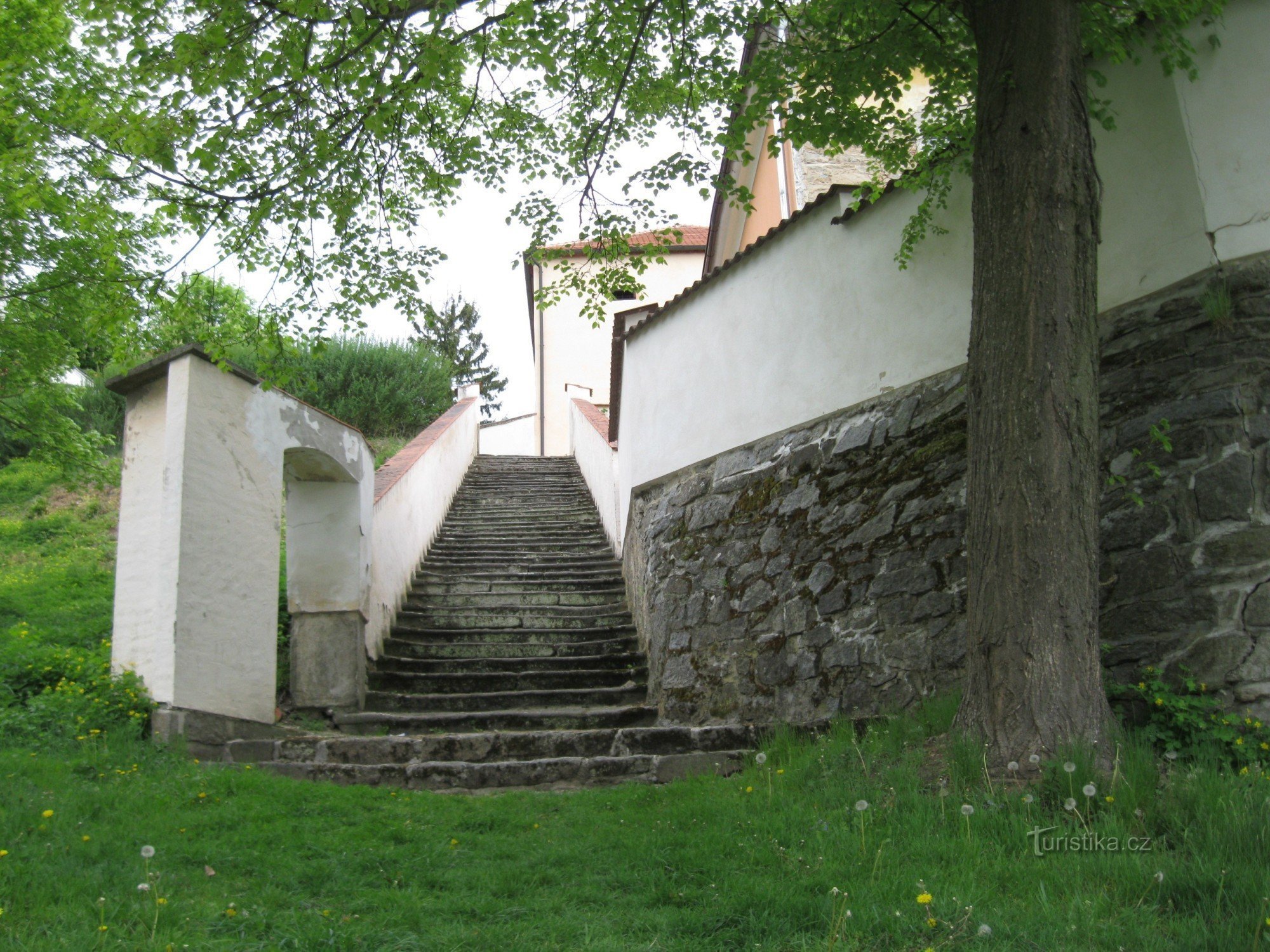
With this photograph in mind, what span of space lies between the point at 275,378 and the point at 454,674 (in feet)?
10.4

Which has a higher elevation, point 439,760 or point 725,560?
point 725,560

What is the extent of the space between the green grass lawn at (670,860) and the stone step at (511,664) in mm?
3365

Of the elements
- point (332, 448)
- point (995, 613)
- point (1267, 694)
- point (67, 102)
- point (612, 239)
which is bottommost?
point (1267, 694)

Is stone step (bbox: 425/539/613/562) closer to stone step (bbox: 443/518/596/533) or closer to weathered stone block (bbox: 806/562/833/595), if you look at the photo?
stone step (bbox: 443/518/596/533)

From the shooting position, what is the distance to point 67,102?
575 cm

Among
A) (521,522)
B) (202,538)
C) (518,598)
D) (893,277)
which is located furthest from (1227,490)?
(521,522)

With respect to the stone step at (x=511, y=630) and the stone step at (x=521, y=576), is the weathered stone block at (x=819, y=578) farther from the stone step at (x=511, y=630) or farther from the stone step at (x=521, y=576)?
the stone step at (x=521, y=576)

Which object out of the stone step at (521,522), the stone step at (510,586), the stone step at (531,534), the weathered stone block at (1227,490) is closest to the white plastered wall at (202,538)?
the stone step at (510,586)

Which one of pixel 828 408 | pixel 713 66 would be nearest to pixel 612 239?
pixel 713 66

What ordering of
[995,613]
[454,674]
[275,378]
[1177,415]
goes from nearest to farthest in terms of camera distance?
[995,613]
[1177,415]
[275,378]
[454,674]

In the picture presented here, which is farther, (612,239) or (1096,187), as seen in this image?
(612,239)

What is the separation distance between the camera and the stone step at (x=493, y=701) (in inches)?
301

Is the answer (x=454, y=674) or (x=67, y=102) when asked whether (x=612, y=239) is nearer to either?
(x=67, y=102)

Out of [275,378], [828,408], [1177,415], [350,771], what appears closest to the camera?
[1177,415]
